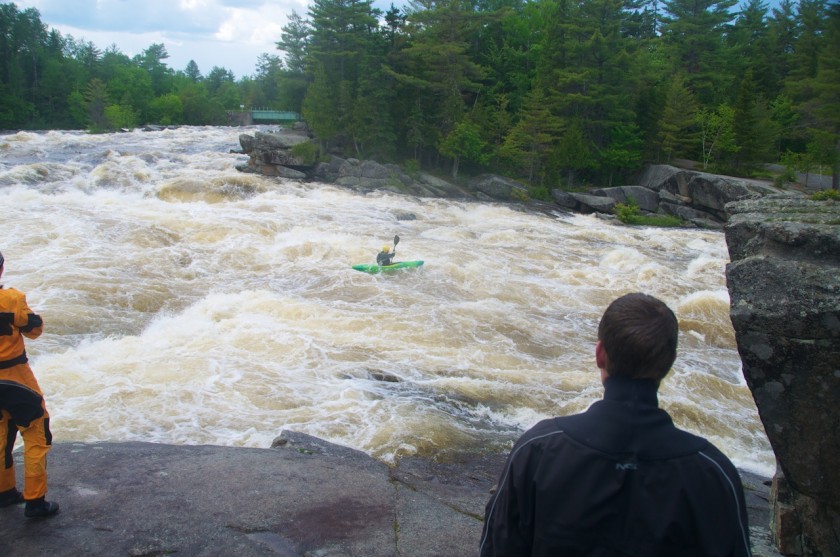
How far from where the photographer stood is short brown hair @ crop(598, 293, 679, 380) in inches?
73.0

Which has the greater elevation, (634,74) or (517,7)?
(517,7)

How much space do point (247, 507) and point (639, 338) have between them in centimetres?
332

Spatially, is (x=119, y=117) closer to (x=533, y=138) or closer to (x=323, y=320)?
(x=533, y=138)

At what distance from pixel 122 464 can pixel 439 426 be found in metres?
3.37

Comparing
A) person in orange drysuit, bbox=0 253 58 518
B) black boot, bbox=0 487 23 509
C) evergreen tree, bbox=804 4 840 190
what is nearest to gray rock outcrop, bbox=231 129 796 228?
evergreen tree, bbox=804 4 840 190

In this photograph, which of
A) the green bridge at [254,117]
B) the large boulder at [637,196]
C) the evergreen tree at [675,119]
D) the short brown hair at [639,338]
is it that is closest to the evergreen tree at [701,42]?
the evergreen tree at [675,119]

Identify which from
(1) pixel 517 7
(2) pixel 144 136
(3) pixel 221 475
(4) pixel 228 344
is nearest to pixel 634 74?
(1) pixel 517 7

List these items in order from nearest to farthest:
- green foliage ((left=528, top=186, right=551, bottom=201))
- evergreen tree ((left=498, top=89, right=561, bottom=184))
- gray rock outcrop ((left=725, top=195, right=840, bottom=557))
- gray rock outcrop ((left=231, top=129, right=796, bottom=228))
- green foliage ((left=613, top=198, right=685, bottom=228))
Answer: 1. gray rock outcrop ((left=725, top=195, right=840, bottom=557))
2. green foliage ((left=613, top=198, right=685, bottom=228))
3. gray rock outcrop ((left=231, top=129, right=796, bottom=228))
4. green foliage ((left=528, top=186, right=551, bottom=201))
5. evergreen tree ((left=498, top=89, right=561, bottom=184))

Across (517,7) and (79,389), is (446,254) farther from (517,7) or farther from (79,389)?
(517,7)

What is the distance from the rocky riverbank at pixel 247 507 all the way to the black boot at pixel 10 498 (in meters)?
0.05

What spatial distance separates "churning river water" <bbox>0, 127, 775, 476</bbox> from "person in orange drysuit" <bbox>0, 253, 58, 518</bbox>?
2680mm

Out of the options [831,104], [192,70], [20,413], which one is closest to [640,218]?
[831,104]

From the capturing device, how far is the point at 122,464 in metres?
4.84

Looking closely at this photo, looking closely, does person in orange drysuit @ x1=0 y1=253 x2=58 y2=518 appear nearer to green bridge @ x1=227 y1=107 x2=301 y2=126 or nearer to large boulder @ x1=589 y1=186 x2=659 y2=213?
large boulder @ x1=589 y1=186 x2=659 y2=213
